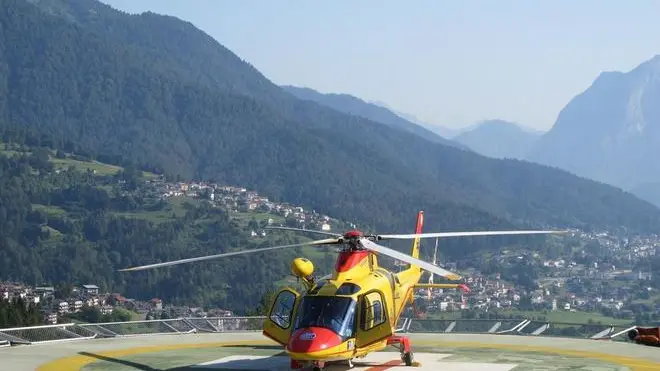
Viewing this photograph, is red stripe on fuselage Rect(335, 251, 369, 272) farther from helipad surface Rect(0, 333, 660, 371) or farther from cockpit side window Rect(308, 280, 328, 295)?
helipad surface Rect(0, 333, 660, 371)

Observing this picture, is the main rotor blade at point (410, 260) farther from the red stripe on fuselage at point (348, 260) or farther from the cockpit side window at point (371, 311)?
the cockpit side window at point (371, 311)

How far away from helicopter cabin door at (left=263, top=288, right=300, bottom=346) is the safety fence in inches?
404

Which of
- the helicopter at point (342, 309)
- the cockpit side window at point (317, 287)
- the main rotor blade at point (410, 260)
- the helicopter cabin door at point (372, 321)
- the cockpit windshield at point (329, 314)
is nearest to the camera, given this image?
the main rotor blade at point (410, 260)

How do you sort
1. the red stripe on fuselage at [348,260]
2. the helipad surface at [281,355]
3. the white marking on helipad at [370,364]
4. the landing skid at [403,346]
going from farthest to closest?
the helipad surface at [281,355] < the white marking on helipad at [370,364] < the red stripe on fuselage at [348,260] < the landing skid at [403,346]

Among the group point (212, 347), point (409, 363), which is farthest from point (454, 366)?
point (212, 347)

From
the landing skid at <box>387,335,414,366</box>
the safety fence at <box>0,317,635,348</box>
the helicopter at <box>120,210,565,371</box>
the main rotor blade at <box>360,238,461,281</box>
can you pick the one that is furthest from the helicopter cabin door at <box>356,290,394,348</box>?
the safety fence at <box>0,317,635,348</box>

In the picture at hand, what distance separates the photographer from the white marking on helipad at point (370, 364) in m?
26.2

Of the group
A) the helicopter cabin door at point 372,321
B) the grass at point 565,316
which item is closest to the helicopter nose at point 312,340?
the helicopter cabin door at point 372,321

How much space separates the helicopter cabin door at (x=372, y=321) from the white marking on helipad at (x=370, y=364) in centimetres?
127

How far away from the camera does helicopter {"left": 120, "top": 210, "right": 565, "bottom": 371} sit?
23.5 meters

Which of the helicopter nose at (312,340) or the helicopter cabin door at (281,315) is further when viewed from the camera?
the helicopter cabin door at (281,315)

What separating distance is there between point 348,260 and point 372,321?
1914mm

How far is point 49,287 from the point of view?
167500 mm

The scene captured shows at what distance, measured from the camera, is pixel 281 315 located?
25.6 m
